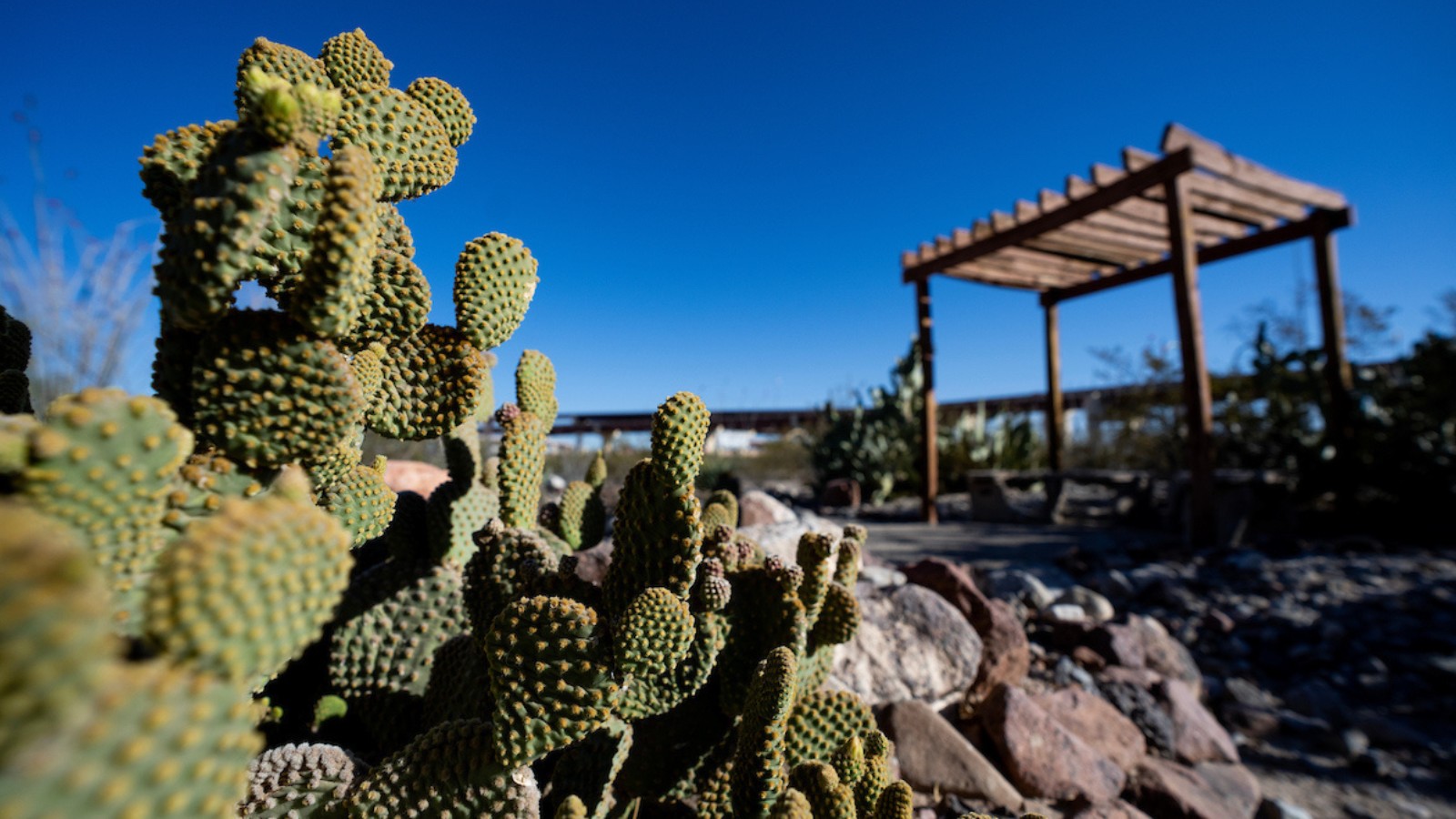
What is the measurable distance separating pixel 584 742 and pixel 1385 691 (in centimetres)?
382

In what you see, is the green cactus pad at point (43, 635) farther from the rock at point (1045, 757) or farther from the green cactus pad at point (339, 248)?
the rock at point (1045, 757)

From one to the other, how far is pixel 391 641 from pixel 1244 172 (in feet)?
23.9

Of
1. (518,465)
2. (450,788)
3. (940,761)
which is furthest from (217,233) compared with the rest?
(940,761)

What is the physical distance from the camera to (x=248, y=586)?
589 millimetres

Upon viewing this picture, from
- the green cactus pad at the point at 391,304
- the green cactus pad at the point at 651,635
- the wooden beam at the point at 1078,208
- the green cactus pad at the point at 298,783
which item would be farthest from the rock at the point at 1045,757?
the wooden beam at the point at 1078,208

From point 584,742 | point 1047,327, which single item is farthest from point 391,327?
point 1047,327

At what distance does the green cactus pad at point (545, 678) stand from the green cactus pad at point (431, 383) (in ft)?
1.12

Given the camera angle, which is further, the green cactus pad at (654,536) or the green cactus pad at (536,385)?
the green cactus pad at (536,385)

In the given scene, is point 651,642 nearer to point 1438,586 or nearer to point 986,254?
point 1438,586

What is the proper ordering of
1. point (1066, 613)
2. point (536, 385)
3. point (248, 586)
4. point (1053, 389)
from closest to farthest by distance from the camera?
point (248, 586) → point (536, 385) → point (1066, 613) → point (1053, 389)

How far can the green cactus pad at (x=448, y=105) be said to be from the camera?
122 cm

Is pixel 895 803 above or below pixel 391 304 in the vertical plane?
below

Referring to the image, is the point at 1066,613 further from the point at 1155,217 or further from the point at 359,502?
the point at 1155,217

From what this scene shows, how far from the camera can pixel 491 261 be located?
1235 millimetres
